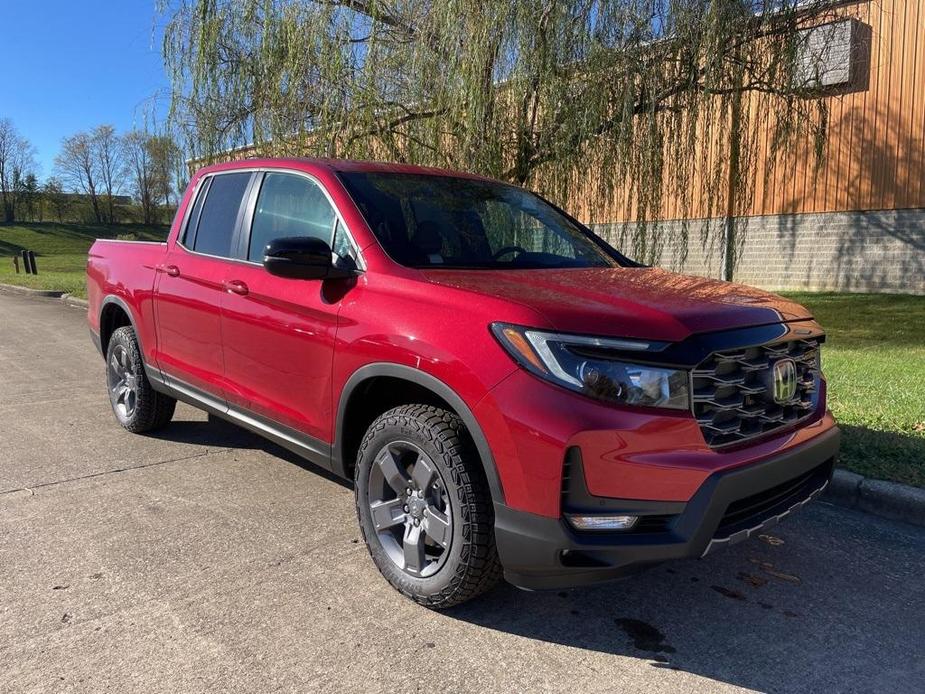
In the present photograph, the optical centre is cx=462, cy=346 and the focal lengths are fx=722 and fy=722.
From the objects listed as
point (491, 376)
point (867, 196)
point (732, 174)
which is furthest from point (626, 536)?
point (867, 196)

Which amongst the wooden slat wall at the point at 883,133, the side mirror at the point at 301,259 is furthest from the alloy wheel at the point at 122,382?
the wooden slat wall at the point at 883,133

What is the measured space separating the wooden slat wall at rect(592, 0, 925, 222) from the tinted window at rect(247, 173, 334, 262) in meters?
13.1

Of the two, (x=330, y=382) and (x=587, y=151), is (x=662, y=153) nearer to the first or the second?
(x=587, y=151)

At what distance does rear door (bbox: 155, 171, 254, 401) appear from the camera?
4102 mm

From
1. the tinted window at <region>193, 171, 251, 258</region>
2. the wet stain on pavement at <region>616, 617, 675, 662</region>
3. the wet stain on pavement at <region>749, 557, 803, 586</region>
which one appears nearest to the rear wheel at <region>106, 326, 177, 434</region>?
the tinted window at <region>193, 171, 251, 258</region>

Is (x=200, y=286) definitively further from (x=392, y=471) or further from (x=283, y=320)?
(x=392, y=471)

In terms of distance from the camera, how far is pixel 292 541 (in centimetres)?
356

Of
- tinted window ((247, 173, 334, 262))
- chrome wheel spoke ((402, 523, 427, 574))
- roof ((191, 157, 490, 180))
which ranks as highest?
roof ((191, 157, 490, 180))

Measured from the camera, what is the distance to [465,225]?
3770 mm

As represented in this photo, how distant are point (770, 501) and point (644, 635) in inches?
28.0

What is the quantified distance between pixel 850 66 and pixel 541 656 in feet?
31.3

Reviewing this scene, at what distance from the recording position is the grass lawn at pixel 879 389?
4434mm

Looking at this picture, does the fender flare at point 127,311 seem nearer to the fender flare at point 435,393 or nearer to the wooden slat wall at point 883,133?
the fender flare at point 435,393

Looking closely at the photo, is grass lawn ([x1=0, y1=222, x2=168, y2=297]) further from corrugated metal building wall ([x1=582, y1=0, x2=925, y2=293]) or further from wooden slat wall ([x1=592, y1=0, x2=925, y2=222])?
wooden slat wall ([x1=592, y1=0, x2=925, y2=222])
